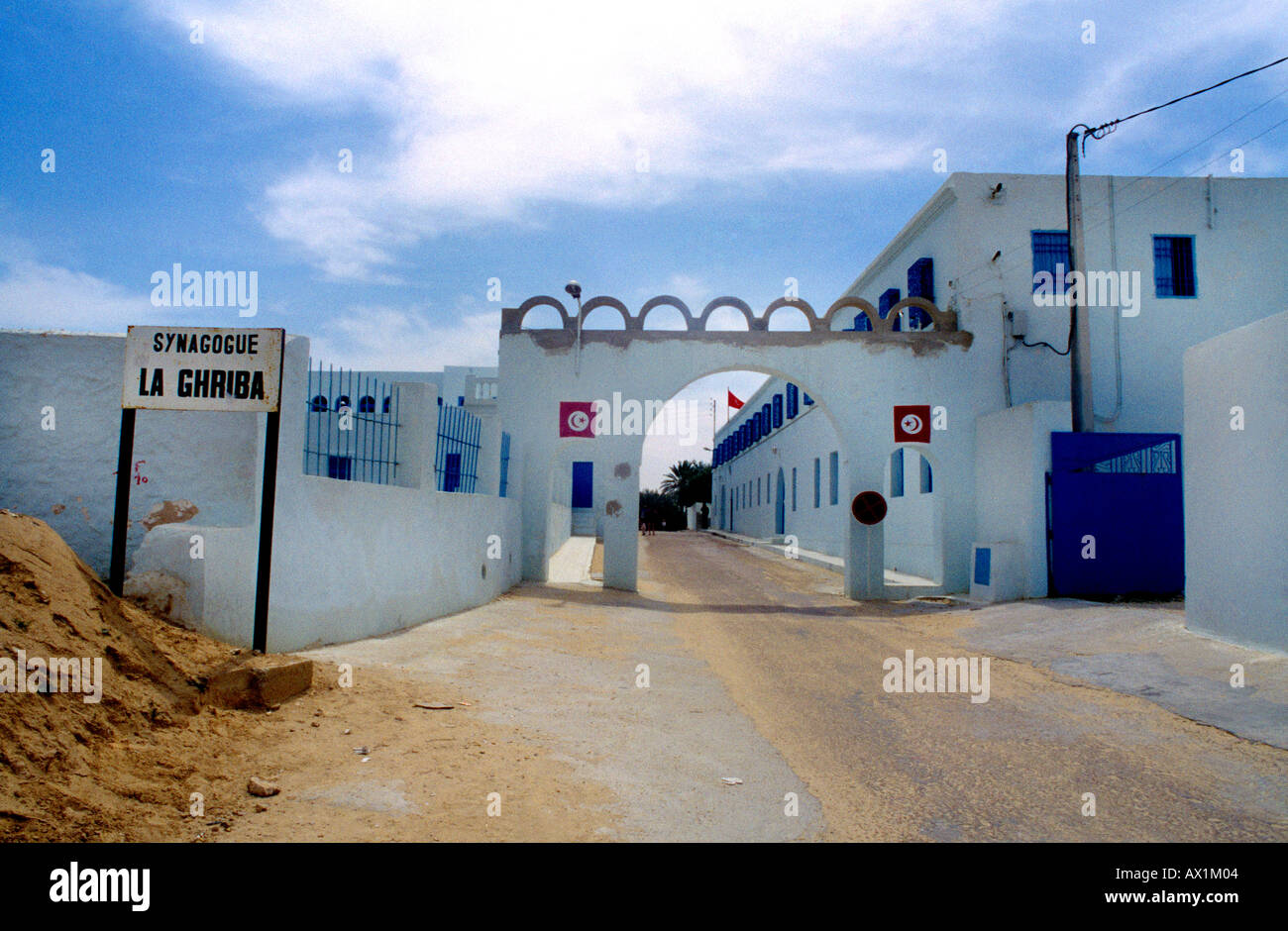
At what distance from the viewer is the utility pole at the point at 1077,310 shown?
51.3 feet

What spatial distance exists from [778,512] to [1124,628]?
27.4 meters

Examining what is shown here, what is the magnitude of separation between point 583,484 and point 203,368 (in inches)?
1334

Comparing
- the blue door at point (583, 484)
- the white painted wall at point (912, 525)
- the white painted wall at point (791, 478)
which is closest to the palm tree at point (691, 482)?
the white painted wall at point (791, 478)

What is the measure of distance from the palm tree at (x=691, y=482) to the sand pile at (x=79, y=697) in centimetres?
6562

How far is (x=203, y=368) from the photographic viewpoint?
584 centimetres

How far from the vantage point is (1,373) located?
6492 millimetres

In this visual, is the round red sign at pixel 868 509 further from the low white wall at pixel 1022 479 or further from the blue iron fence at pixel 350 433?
the blue iron fence at pixel 350 433

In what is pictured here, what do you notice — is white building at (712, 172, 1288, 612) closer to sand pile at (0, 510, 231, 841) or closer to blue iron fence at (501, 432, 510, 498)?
blue iron fence at (501, 432, 510, 498)

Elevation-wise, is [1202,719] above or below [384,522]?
below

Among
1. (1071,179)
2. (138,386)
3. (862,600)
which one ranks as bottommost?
(862,600)

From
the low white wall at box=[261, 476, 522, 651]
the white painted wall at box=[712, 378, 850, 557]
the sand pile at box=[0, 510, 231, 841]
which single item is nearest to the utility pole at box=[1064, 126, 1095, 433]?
the white painted wall at box=[712, 378, 850, 557]

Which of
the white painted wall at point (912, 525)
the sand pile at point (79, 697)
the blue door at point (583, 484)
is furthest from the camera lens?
the blue door at point (583, 484)

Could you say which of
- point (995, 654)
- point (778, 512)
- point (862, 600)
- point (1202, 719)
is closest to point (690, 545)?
point (778, 512)
